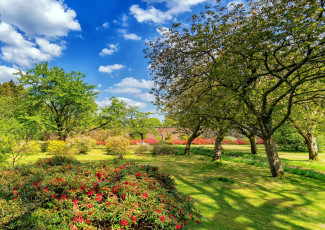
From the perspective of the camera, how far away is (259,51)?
6.05 m

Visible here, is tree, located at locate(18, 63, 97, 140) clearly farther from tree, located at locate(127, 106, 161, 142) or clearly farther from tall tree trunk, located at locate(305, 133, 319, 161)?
tall tree trunk, located at locate(305, 133, 319, 161)

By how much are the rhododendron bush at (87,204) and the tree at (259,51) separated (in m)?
5.34

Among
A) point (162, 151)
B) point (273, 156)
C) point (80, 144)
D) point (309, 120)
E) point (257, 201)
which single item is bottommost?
point (257, 201)

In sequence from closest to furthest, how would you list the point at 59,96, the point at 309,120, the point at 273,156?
1. the point at 273,156
2. the point at 309,120
3. the point at 59,96

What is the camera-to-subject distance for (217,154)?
1452 cm

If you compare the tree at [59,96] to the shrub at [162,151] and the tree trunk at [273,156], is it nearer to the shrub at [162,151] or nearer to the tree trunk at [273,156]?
the shrub at [162,151]

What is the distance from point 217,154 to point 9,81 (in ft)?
226

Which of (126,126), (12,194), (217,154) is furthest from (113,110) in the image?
(12,194)

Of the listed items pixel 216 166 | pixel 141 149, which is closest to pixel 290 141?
pixel 216 166

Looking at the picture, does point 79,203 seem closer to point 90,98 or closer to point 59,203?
point 59,203

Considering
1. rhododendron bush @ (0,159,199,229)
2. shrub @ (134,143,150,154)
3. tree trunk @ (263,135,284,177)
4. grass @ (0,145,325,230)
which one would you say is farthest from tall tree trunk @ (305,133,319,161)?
shrub @ (134,143,150,154)

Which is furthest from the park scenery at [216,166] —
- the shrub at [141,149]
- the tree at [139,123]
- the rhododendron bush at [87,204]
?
the tree at [139,123]

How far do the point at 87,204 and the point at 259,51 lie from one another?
6.94 metres

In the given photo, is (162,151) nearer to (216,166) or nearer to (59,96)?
(216,166)
